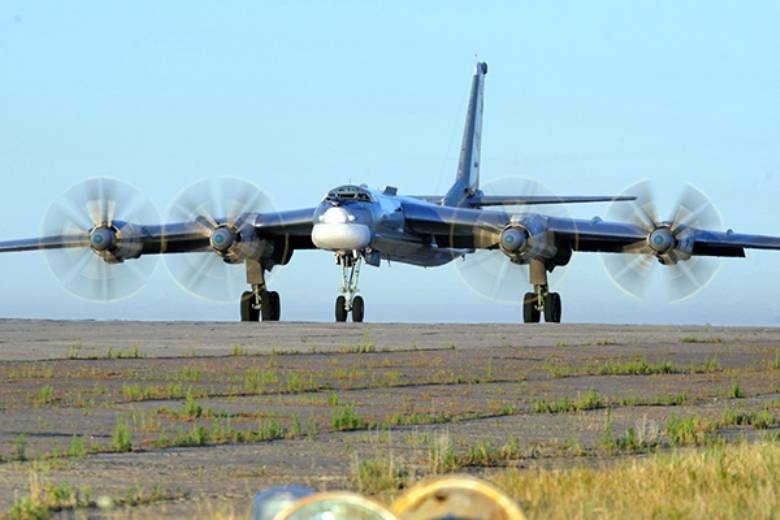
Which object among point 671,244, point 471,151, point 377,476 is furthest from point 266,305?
point 377,476

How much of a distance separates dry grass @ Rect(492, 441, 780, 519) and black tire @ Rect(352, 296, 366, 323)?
31.4 m

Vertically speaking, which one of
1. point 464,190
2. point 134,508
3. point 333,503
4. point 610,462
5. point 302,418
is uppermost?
point 464,190

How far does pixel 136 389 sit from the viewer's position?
14766mm

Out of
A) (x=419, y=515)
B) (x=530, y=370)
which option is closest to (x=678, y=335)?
(x=530, y=370)

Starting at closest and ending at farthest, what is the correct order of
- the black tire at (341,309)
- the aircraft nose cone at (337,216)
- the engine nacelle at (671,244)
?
1. the aircraft nose cone at (337,216)
2. the black tire at (341,309)
3. the engine nacelle at (671,244)

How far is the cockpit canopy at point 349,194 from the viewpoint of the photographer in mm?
40625

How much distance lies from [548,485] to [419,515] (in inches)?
128

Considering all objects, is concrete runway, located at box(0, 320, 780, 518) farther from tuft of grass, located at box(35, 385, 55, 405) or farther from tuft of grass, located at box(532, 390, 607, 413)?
tuft of grass, located at box(532, 390, 607, 413)

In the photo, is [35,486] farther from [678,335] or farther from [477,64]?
[477,64]

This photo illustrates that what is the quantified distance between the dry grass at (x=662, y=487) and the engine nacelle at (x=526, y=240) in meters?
32.7

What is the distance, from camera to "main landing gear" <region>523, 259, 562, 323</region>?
44.1 metres

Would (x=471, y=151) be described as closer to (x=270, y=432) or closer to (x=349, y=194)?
(x=349, y=194)

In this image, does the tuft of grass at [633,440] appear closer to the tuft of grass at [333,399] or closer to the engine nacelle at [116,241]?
the tuft of grass at [333,399]

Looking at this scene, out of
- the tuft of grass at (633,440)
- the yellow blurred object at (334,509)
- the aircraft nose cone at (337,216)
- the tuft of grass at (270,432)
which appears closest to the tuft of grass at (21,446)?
the tuft of grass at (270,432)
